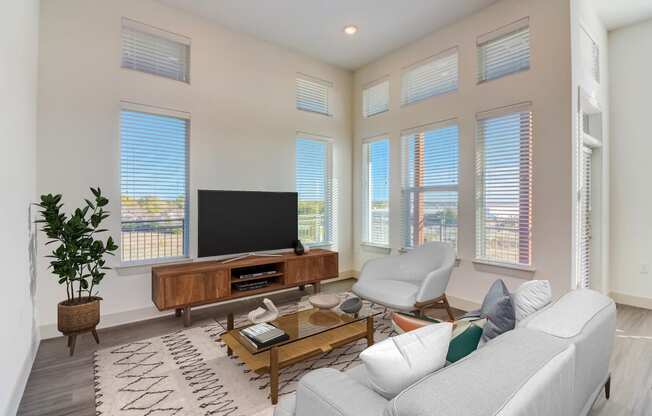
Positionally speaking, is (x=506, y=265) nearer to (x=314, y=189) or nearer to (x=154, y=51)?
(x=314, y=189)

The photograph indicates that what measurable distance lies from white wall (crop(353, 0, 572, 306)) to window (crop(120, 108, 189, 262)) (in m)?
3.19

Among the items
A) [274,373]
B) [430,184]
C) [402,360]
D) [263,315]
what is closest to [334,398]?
[402,360]

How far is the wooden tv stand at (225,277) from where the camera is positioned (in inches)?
132

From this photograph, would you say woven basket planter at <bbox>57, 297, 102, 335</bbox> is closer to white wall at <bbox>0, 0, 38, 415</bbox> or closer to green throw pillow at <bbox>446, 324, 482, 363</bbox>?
white wall at <bbox>0, 0, 38, 415</bbox>

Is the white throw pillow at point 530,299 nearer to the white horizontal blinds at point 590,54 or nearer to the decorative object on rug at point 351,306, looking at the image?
the decorative object on rug at point 351,306

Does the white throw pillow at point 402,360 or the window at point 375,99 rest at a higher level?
the window at point 375,99

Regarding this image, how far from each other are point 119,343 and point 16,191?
5.31 feet

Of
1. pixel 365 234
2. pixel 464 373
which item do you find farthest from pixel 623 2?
pixel 464 373

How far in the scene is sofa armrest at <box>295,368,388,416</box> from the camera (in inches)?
44.3

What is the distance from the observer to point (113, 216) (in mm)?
3438

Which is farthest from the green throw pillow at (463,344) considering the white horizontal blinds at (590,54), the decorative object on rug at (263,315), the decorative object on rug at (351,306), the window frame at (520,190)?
the white horizontal blinds at (590,54)

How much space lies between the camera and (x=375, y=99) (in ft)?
17.5

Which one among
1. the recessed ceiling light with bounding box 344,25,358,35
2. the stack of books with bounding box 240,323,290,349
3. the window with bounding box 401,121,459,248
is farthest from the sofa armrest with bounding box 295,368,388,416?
the recessed ceiling light with bounding box 344,25,358,35

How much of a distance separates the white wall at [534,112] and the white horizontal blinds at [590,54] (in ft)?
2.03
